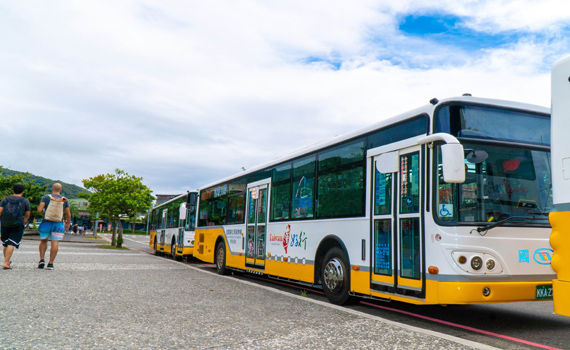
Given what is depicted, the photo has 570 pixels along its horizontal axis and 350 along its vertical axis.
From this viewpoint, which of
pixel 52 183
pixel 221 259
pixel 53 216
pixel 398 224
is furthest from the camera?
pixel 52 183

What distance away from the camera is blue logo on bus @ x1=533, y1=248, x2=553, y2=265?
17.1 feet

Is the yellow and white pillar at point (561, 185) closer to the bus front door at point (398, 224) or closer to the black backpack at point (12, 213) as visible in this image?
the bus front door at point (398, 224)

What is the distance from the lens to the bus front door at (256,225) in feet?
33.9

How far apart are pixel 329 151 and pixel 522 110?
329cm

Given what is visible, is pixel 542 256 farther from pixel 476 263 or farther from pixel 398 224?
pixel 398 224

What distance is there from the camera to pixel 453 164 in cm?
484

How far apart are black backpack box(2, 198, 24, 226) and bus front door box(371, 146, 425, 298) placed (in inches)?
293

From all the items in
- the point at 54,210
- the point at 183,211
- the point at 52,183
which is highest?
the point at 52,183

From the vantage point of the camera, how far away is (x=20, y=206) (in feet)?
30.2

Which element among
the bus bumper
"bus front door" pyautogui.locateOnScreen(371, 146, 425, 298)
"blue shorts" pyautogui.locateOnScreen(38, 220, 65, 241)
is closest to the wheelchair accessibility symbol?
"bus front door" pyautogui.locateOnScreen(371, 146, 425, 298)

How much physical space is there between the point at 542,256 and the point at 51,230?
366 inches

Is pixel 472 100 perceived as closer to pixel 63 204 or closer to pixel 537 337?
pixel 537 337

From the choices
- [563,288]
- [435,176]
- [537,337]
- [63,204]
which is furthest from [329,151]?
[63,204]

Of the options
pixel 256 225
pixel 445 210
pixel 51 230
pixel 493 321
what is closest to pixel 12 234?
pixel 51 230
